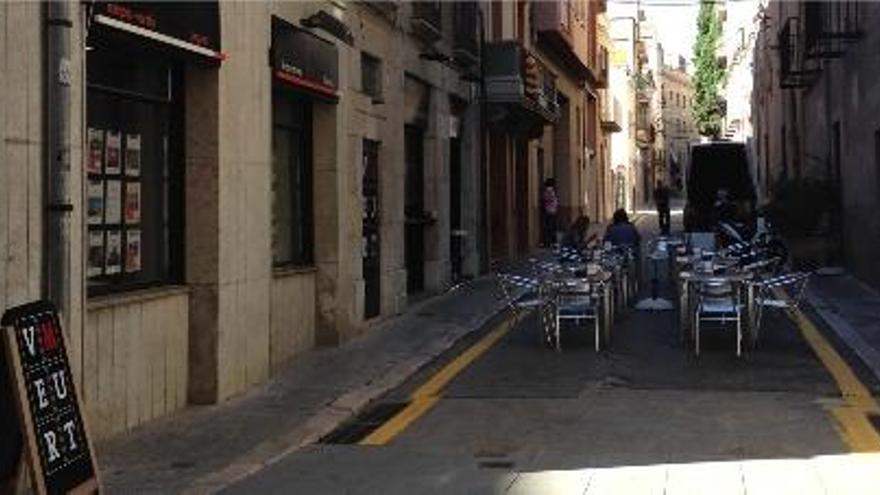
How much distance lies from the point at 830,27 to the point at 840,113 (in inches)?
63.8

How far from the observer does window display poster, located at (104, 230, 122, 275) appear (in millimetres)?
8633

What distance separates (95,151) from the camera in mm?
8383

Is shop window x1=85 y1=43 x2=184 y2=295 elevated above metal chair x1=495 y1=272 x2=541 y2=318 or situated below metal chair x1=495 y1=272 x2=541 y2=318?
above

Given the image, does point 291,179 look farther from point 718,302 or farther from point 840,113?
point 840,113

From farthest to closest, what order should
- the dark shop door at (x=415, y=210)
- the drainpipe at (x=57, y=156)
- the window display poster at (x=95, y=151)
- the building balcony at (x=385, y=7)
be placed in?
the dark shop door at (x=415, y=210), the building balcony at (x=385, y=7), the window display poster at (x=95, y=151), the drainpipe at (x=57, y=156)

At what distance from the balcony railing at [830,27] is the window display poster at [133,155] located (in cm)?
1253

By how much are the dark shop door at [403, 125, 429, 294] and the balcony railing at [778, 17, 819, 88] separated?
9.98 meters

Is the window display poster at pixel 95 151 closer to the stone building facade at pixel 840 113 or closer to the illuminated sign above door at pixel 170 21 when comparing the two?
the illuminated sign above door at pixel 170 21

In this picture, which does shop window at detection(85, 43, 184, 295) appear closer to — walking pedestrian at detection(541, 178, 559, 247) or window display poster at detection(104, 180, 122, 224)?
window display poster at detection(104, 180, 122, 224)

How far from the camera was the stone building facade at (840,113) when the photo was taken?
1742 centimetres

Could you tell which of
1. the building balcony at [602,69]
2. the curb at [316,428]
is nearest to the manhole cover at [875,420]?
the curb at [316,428]

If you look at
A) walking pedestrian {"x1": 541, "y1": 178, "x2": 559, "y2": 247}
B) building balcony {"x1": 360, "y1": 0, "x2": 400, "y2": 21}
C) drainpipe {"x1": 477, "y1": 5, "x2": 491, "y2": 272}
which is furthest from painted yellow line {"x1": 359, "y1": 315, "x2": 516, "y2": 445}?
walking pedestrian {"x1": 541, "y1": 178, "x2": 559, "y2": 247}

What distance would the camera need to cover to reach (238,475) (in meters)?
7.36

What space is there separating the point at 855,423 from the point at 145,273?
536 cm
